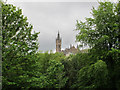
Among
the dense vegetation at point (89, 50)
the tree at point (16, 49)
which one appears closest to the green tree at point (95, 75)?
the dense vegetation at point (89, 50)

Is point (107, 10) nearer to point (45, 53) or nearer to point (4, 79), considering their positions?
point (4, 79)

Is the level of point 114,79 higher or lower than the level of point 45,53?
lower

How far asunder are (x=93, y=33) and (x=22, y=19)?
7239 mm

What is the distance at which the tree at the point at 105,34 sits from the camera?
14.5m

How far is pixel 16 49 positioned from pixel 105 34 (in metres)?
8.53

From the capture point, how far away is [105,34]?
595 inches

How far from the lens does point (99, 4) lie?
56.1 feet

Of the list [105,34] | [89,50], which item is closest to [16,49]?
[89,50]

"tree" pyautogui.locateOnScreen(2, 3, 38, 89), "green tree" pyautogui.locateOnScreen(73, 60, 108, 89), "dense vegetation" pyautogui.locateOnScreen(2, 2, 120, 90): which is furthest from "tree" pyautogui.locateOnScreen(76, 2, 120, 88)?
"tree" pyautogui.locateOnScreen(2, 3, 38, 89)

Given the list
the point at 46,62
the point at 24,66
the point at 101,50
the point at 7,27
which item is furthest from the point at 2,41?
the point at 46,62

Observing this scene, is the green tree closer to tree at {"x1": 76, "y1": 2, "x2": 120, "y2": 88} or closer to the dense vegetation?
the dense vegetation

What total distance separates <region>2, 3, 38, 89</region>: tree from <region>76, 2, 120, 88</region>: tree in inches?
203

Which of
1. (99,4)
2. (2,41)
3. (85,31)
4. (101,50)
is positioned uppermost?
(99,4)

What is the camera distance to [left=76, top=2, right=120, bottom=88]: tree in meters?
14.5
